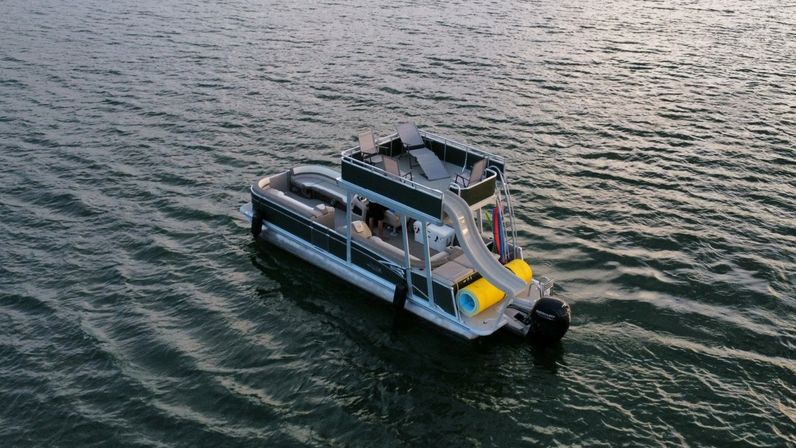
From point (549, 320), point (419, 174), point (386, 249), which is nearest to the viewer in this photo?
point (549, 320)

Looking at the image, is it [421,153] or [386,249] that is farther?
[421,153]

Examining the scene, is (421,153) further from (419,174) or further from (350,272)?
(350,272)

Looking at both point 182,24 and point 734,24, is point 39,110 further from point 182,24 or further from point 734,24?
point 734,24

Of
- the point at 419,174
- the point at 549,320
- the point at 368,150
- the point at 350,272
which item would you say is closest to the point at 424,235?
the point at 419,174

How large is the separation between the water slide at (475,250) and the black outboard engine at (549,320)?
2.81 ft

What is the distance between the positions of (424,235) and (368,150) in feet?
14.1

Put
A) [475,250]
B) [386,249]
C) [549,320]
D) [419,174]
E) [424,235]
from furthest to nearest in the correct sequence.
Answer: [419,174] → [386,249] → [424,235] → [475,250] → [549,320]

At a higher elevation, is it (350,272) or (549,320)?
(549,320)

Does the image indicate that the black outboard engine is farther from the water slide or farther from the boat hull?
the boat hull

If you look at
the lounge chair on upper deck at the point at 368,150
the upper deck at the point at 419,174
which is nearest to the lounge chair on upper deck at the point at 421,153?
the upper deck at the point at 419,174

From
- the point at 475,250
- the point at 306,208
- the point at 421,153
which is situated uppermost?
the point at 421,153

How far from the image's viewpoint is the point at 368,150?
27.0 metres

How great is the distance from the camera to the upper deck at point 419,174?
24.1 metres

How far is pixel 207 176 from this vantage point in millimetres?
36250
